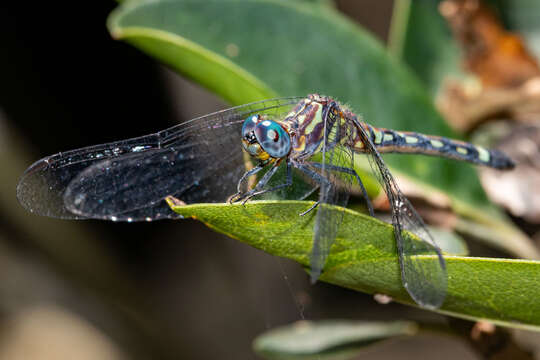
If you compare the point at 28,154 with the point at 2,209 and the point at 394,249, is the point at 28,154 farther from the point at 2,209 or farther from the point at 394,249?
the point at 394,249

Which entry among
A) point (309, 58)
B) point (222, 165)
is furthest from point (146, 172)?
point (309, 58)

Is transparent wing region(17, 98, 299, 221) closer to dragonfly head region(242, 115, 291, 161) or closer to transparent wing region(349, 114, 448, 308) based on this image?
dragonfly head region(242, 115, 291, 161)

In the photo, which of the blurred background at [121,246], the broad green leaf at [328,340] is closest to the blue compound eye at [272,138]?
the blurred background at [121,246]

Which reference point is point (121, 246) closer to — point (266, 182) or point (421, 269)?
point (266, 182)

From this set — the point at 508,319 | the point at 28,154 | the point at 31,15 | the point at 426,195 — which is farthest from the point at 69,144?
the point at 508,319

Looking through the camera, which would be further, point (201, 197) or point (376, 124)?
point (376, 124)

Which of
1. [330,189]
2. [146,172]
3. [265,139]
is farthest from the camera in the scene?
[146,172]

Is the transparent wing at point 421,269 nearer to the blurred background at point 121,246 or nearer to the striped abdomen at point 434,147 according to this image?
the striped abdomen at point 434,147
